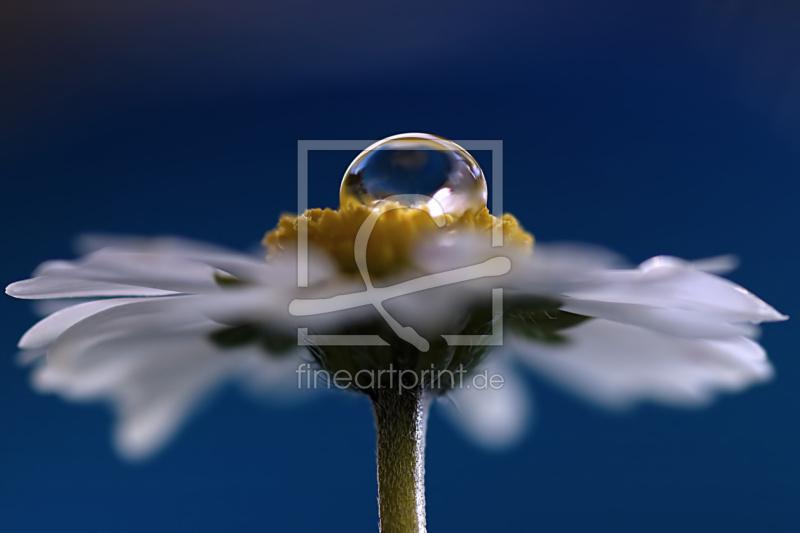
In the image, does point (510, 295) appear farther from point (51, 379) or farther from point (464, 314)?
point (51, 379)

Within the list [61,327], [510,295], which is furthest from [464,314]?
[61,327]

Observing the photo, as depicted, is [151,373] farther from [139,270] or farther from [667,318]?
[667,318]

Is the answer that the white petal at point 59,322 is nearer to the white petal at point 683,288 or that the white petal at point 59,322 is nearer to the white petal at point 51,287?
the white petal at point 51,287

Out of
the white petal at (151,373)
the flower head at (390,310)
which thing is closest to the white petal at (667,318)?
the flower head at (390,310)

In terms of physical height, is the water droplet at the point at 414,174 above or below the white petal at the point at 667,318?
above

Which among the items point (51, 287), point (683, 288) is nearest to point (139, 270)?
point (51, 287)

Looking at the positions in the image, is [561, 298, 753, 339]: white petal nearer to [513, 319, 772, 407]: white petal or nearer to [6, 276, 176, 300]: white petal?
[513, 319, 772, 407]: white petal

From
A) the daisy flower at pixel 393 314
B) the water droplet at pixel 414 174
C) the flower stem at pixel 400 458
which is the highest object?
the water droplet at pixel 414 174

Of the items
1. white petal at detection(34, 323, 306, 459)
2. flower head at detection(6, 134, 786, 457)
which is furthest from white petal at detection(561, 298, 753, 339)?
white petal at detection(34, 323, 306, 459)
